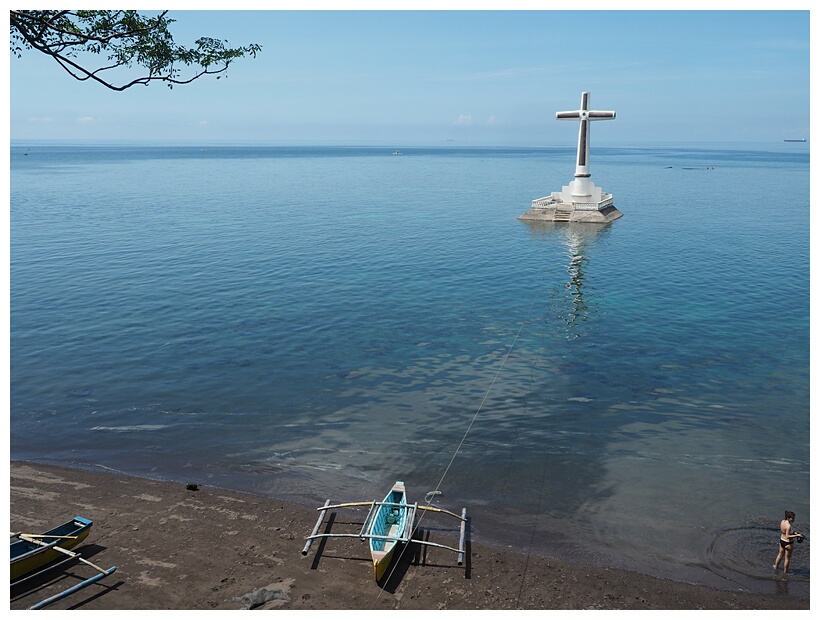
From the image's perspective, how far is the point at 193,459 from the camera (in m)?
26.1

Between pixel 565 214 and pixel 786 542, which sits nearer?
pixel 786 542

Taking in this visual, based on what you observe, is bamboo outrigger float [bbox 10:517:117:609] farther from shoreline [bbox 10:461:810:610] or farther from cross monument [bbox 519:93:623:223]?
cross monument [bbox 519:93:623:223]

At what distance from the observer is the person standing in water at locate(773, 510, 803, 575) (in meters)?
18.5

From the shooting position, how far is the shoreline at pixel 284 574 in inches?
685

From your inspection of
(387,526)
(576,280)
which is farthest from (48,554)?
(576,280)

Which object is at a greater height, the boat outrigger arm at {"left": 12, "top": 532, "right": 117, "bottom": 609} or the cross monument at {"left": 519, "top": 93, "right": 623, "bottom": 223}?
the cross monument at {"left": 519, "top": 93, "right": 623, "bottom": 223}

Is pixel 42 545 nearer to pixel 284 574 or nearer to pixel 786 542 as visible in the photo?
pixel 284 574

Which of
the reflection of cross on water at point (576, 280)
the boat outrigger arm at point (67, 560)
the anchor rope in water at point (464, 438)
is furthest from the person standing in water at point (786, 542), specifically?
the reflection of cross on water at point (576, 280)

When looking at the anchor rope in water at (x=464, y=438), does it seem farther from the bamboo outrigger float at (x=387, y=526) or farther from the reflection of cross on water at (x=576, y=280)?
the reflection of cross on water at (x=576, y=280)

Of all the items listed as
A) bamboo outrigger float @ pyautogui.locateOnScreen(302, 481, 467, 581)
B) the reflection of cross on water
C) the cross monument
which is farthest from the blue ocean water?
the cross monument

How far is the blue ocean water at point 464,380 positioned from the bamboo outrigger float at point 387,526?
1185 millimetres

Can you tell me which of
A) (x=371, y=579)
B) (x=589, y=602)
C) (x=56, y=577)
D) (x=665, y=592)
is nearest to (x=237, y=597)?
(x=371, y=579)

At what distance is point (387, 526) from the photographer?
2059 centimetres

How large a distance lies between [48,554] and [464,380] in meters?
20.6
